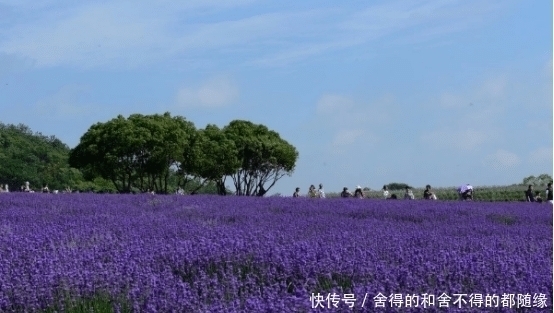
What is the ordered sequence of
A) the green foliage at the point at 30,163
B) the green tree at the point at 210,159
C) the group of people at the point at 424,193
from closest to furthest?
the group of people at the point at 424,193 → the green tree at the point at 210,159 → the green foliage at the point at 30,163

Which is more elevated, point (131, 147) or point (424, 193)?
point (131, 147)

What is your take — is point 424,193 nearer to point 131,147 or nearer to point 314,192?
point 314,192

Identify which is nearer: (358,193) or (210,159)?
(358,193)

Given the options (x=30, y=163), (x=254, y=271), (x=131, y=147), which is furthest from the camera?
(x=30, y=163)

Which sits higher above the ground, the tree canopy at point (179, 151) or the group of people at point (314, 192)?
the tree canopy at point (179, 151)

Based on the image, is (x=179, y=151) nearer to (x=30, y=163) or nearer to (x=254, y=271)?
(x=30, y=163)

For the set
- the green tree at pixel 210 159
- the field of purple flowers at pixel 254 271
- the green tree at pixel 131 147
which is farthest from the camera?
the green tree at pixel 210 159

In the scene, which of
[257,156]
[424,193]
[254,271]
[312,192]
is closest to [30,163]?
[257,156]

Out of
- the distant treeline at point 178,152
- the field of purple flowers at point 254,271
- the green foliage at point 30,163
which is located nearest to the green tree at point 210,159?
the distant treeline at point 178,152

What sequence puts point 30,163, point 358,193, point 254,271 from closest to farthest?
1. point 254,271
2. point 358,193
3. point 30,163

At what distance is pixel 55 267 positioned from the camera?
466 centimetres

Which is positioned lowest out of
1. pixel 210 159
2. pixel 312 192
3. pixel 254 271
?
pixel 254 271

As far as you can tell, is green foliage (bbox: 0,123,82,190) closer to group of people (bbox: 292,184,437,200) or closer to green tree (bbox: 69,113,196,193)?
green tree (bbox: 69,113,196,193)

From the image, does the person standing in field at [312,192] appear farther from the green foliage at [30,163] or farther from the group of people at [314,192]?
the green foliage at [30,163]
